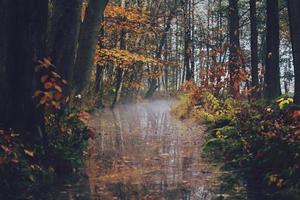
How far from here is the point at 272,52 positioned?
1481 centimetres

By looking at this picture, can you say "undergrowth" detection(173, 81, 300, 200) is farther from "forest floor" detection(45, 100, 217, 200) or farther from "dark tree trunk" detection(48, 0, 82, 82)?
"dark tree trunk" detection(48, 0, 82, 82)

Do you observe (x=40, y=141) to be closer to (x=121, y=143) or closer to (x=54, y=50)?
(x=54, y=50)

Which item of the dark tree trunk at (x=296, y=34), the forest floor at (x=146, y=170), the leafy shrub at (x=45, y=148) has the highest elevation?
the dark tree trunk at (x=296, y=34)

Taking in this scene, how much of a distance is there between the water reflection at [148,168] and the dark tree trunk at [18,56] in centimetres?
165

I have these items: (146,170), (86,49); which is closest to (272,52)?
(86,49)

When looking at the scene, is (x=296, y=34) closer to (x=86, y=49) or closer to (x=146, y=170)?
(x=146, y=170)

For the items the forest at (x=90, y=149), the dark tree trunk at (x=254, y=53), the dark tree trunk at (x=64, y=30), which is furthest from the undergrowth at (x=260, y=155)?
the dark tree trunk at (x=254, y=53)

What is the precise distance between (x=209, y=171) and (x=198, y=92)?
10712mm

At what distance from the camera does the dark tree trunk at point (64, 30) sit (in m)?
10.2

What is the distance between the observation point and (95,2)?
44.8ft

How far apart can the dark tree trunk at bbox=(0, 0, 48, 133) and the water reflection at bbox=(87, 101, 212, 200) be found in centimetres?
165

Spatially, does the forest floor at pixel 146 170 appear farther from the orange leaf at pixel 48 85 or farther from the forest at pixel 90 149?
the orange leaf at pixel 48 85

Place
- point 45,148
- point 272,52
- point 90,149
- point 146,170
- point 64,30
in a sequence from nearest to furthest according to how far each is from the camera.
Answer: point 45,148
point 146,170
point 90,149
point 64,30
point 272,52

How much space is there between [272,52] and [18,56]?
972 centimetres
